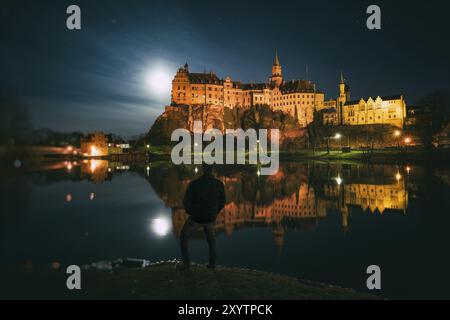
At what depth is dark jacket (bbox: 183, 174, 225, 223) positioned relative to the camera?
26.3ft

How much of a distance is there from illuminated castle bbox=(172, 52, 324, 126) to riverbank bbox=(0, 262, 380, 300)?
127m

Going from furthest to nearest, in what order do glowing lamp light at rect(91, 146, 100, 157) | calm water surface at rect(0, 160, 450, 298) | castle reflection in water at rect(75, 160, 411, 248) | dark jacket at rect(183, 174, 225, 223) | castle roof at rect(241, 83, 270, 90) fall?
castle roof at rect(241, 83, 270, 90) < glowing lamp light at rect(91, 146, 100, 157) < castle reflection in water at rect(75, 160, 411, 248) < calm water surface at rect(0, 160, 450, 298) < dark jacket at rect(183, 174, 225, 223)

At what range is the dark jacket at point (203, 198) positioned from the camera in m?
8.02

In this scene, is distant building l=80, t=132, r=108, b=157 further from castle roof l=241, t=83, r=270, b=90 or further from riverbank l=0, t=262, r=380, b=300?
riverbank l=0, t=262, r=380, b=300

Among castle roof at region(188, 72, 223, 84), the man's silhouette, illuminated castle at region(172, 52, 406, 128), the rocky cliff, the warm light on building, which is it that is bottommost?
the man's silhouette

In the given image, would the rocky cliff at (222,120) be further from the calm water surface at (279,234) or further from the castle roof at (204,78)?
the calm water surface at (279,234)

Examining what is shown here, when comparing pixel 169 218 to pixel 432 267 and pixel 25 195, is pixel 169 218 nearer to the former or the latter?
pixel 432 267

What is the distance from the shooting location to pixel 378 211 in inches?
770

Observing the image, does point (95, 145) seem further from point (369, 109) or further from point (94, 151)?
point (369, 109)

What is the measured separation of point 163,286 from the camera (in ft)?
22.6

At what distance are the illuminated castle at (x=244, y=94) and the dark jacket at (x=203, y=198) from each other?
413 feet

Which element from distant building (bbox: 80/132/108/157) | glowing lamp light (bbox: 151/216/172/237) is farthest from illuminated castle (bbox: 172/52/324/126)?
glowing lamp light (bbox: 151/216/172/237)
